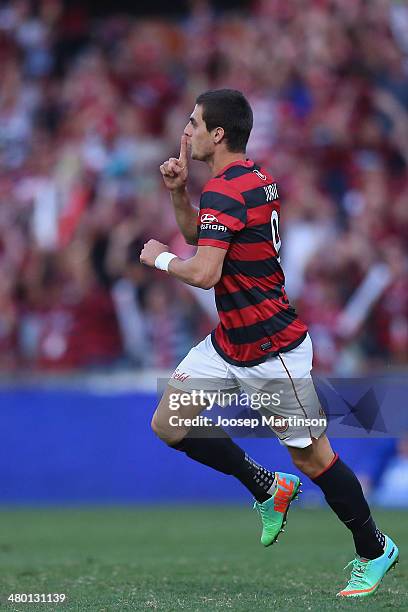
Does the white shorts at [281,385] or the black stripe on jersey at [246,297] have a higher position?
the black stripe on jersey at [246,297]

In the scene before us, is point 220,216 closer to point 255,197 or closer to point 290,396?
point 255,197

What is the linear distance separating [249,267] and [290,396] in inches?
27.6

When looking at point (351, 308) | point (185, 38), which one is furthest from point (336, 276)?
point (185, 38)

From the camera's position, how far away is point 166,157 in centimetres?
1369

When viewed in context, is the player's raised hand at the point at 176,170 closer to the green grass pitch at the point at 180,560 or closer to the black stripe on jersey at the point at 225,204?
the black stripe on jersey at the point at 225,204

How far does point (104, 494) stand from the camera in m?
12.1

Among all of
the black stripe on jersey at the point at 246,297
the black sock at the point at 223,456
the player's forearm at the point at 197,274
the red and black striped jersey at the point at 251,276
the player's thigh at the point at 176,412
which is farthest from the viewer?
the black sock at the point at 223,456

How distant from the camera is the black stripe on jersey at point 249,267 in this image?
18.6ft

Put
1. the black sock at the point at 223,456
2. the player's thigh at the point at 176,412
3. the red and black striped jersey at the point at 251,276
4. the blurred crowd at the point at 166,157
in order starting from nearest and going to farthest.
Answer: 1. the red and black striped jersey at the point at 251,276
2. the player's thigh at the point at 176,412
3. the black sock at the point at 223,456
4. the blurred crowd at the point at 166,157

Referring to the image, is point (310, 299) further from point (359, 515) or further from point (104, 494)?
point (359, 515)

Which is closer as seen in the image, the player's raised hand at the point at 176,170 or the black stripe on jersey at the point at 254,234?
the black stripe on jersey at the point at 254,234

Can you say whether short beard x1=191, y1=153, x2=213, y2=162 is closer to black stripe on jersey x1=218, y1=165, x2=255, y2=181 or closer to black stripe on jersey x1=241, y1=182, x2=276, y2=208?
black stripe on jersey x1=218, y1=165, x2=255, y2=181

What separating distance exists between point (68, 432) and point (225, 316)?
6.72 metres

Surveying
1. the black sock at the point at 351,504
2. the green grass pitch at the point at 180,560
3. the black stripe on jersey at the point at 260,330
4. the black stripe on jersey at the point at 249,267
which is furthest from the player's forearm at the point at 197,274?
the green grass pitch at the point at 180,560
